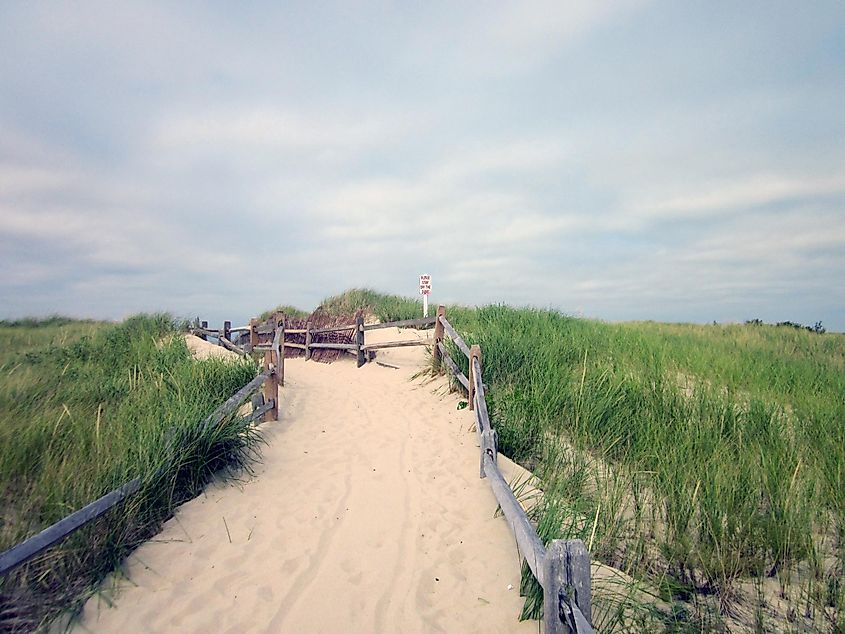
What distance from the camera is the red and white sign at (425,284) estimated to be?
13.2 metres

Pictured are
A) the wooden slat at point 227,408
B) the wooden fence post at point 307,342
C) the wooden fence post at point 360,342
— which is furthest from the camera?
the wooden fence post at point 307,342

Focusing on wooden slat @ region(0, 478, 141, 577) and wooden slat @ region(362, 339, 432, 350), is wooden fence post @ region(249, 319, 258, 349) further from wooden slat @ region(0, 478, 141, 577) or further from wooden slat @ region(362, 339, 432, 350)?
wooden slat @ region(0, 478, 141, 577)

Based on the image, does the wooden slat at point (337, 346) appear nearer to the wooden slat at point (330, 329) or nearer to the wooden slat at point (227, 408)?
the wooden slat at point (330, 329)

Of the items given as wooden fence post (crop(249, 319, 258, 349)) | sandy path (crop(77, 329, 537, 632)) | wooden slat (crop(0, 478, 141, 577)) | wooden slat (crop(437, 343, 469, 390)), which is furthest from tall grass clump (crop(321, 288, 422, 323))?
wooden slat (crop(0, 478, 141, 577))

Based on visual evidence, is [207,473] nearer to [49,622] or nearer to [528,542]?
[49,622]

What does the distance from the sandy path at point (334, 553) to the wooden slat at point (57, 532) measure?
0.55m

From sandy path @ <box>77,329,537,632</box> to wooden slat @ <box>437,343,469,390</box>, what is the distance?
1.03 metres

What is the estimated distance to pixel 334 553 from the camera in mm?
4461

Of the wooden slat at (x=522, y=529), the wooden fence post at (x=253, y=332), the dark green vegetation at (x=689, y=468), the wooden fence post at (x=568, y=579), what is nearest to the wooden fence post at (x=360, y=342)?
the wooden fence post at (x=253, y=332)

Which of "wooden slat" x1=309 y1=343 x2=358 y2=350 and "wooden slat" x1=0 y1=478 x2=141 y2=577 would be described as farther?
"wooden slat" x1=309 y1=343 x2=358 y2=350

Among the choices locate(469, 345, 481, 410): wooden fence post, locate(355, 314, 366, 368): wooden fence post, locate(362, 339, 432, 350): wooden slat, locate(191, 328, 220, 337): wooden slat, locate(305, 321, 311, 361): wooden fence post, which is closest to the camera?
locate(469, 345, 481, 410): wooden fence post

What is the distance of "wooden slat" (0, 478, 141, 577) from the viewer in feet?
9.86

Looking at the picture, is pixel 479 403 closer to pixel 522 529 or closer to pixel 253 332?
pixel 522 529

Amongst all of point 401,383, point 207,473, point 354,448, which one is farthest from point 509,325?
point 207,473
